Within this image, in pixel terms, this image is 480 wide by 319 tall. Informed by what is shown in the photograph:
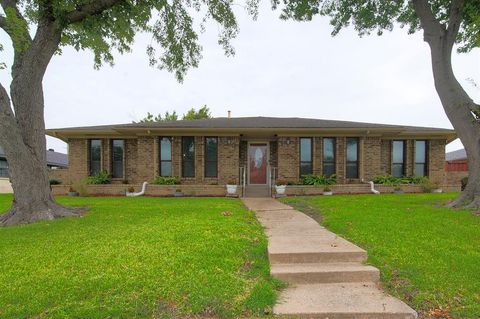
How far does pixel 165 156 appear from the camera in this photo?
1443cm

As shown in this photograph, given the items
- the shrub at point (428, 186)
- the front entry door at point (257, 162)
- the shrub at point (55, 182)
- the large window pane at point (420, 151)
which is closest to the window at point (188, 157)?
the front entry door at point (257, 162)

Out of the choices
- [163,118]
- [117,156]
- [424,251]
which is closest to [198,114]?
[163,118]

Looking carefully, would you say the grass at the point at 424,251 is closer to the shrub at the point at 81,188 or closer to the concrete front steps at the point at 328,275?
the concrete front steps at the point at 328,275

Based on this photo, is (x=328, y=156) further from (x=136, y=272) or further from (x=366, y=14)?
(x=136, y=272)

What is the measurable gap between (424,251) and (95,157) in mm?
14836

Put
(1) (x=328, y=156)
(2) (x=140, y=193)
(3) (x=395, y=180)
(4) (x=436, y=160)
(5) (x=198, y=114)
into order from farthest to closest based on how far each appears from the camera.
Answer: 1. (5) (x=198, y=114)
2. (4) (x=436, y=160)
3. (1) (x=328, y=156)
4. (3) (x=395, y=180)
5. (2) (x=140, y=193)

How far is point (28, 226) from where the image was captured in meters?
6.54

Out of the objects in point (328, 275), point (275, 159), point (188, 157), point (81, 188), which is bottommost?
point (328, 275)

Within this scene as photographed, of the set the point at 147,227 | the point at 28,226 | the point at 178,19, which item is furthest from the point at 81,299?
the point at 178,19

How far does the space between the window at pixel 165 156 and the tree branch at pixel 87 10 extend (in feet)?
23.0

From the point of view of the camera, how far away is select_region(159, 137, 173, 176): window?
14.4 metres

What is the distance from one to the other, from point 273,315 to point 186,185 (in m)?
11.0

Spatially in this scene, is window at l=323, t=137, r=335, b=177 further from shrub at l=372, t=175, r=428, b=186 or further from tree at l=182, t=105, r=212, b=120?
tree at l=182, t=105, r=212, b=120

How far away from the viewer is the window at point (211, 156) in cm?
1429
